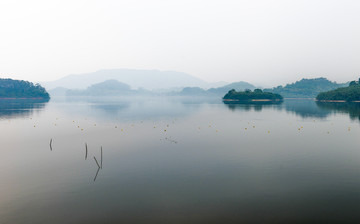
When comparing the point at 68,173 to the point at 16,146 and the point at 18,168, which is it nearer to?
the point at 18,168

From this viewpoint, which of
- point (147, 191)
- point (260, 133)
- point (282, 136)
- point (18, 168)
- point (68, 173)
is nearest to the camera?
point (147, 191)

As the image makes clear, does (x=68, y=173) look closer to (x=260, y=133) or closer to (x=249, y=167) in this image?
(x=249, y=167)

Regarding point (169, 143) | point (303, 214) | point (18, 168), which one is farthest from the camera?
point (169, 143)

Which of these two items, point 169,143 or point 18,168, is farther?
point 169,143

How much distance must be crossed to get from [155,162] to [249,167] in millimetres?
13852

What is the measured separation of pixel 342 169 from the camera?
110 ft

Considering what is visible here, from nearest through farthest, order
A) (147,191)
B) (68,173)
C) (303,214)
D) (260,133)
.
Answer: (303,214)
(147,191)
(68,173)
(260,133)


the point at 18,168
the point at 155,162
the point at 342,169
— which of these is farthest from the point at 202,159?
the point at 18,168

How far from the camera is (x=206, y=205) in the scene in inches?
888

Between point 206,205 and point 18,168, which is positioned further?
point 18,168

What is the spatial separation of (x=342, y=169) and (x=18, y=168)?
4466cm

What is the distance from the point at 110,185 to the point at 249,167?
1905cm

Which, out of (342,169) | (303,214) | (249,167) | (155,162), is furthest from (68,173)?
(342,169)

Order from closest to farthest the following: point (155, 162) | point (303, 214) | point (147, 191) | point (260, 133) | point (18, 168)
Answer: point (303, 214) < point (147, 191) < point (18, 168) < point (155, 162) < point (260, 133)
